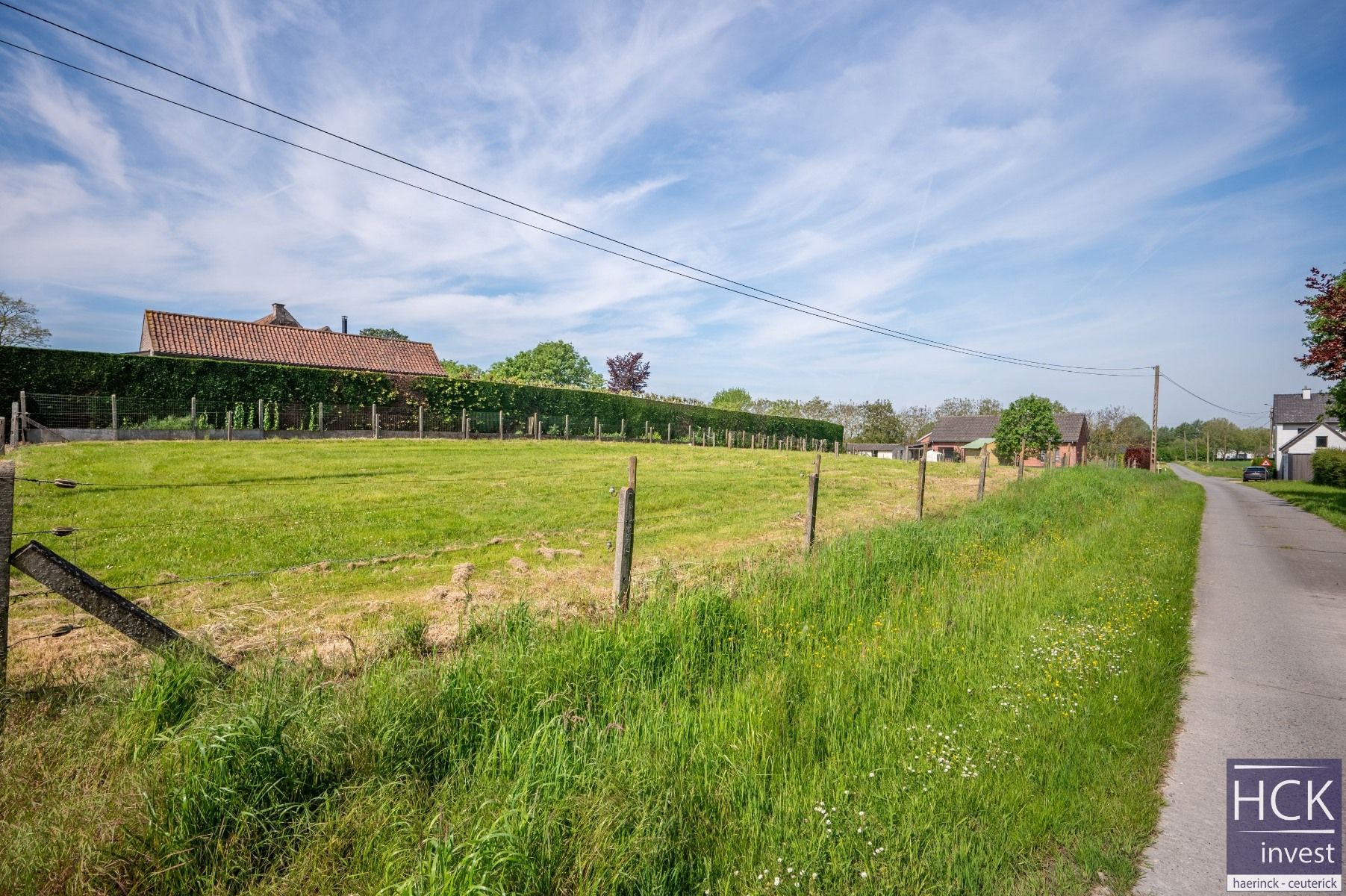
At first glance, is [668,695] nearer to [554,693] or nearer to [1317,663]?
[554,693]

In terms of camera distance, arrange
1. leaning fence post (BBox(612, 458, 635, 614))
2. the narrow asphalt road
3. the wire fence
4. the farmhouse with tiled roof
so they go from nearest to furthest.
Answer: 1. the narrow asphalt road
2. leaning fence post (BBox(612, 458, 635, 614))
3. the wire fence
4. the farmhouse with tiled roof

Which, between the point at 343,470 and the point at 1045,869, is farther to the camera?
the point at 343,470

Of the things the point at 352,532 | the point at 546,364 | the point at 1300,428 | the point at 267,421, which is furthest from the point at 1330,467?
the point at 546,364

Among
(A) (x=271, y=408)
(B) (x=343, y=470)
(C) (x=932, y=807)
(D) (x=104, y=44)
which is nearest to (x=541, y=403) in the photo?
(A) (x=271, y=408)

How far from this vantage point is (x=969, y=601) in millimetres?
6520

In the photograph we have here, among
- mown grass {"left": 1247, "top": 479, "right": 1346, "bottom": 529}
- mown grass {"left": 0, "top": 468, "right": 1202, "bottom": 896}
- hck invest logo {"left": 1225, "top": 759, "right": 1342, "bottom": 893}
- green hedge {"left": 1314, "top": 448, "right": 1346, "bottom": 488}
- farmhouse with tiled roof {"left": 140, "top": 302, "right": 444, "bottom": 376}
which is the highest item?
farmhouse with tiled roof {"left": 140, "top": 302, "right": 444, "bottom": 376}

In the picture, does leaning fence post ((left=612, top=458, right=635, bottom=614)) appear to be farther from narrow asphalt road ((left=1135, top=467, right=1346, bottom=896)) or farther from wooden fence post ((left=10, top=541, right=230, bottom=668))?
narrow asphalt road ((left=1135, top=467, right=1346, bottom=896))

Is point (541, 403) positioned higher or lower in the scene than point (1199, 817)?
higher

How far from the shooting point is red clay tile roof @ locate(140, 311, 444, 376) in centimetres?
3344

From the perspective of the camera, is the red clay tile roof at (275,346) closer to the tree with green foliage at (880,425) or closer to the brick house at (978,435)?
the brick house at (978,435)

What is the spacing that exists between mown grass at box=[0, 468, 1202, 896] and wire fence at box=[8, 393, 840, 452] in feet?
84.4

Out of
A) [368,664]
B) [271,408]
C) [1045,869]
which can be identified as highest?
[271,408]

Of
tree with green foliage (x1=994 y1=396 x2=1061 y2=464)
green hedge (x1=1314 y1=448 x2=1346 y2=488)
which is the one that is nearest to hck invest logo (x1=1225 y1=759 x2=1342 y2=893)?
green hedge (x1=1314 y1=448 x2=1346 y2=488)

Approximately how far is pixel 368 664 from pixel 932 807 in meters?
3.77
